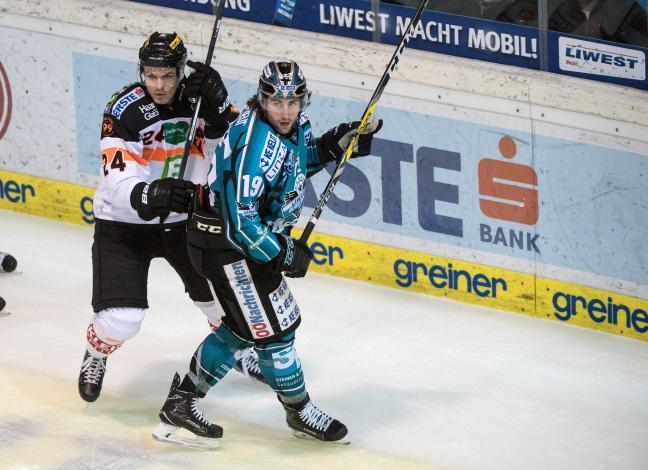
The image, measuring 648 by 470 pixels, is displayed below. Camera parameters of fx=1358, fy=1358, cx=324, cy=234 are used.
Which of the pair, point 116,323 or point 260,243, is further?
point 116,323

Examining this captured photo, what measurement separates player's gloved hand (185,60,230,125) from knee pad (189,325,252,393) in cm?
79

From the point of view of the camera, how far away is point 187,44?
22.7 ft

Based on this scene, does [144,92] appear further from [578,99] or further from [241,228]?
[578,99]

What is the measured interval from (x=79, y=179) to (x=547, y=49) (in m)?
2.69

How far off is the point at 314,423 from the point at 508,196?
5.94 ft

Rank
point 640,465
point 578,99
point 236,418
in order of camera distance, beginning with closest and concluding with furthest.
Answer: point 640,465 < point 236,418 < point 578,99

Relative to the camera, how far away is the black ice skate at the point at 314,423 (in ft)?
16.1

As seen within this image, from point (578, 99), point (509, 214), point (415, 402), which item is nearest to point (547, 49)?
point (578, 99)

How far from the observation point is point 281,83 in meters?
4.45

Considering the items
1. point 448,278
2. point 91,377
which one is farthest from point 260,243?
point 448,278

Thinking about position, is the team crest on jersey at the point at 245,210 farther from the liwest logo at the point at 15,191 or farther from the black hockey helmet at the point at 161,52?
the liwest logo at the point at 15,191

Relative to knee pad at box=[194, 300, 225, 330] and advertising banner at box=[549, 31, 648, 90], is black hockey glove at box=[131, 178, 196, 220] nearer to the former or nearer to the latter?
knee pad at box=[194, 300, 225, 330]

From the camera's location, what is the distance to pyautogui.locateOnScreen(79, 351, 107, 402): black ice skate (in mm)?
5219

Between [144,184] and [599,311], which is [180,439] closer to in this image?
[144,184]
